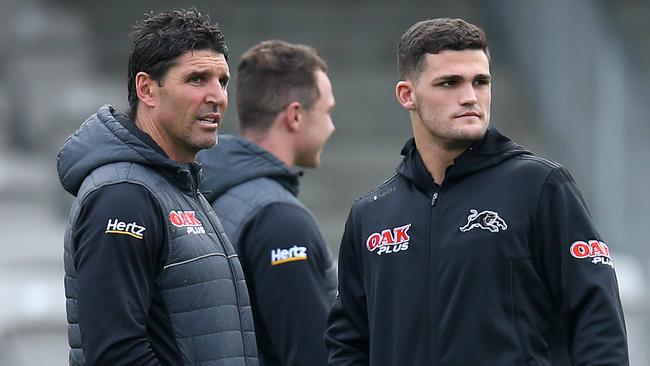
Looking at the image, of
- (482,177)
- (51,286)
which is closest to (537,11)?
(51,286)

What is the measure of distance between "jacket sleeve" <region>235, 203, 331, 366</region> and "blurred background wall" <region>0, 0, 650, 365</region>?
10.4ft

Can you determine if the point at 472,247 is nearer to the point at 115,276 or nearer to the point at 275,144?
the point at 115,276

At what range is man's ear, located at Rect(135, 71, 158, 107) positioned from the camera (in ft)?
11.5

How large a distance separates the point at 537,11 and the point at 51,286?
5.11m

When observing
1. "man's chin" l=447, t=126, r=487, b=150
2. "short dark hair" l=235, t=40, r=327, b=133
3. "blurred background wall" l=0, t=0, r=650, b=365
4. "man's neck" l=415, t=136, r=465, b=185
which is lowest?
"man's neck" l=415, t=136, r=465, b=185

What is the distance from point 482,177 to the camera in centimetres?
339

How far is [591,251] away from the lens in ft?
10.7

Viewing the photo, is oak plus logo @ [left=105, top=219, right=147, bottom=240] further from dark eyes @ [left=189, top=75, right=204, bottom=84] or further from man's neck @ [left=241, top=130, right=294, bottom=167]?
man's neck @ [left=241, top=130, right=294, bottom=167]

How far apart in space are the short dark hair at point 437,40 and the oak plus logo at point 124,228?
83 cm

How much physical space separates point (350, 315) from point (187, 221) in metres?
0.54

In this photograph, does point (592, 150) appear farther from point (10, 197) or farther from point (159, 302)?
point (159, 302)

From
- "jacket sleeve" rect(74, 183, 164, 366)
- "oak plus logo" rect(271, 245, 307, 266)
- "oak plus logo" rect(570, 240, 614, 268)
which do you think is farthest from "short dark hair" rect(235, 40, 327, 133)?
"oak plus logo" rect(570, 240, 614, 268)

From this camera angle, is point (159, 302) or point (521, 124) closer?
point (159, 302)

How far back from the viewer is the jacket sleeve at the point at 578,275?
318 cm
